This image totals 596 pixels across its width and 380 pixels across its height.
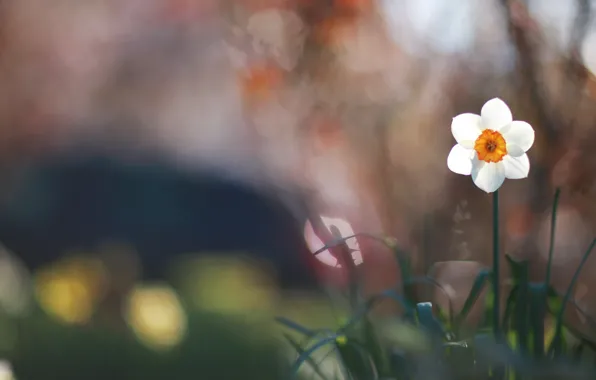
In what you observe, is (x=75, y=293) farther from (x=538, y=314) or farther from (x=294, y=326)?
(x=538, y=314)

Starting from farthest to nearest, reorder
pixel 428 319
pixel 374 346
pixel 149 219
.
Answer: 1. pixel 149 219
2. pixel 374 346
3. pixel 428 319

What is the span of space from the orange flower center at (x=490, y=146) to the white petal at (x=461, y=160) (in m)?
0.01

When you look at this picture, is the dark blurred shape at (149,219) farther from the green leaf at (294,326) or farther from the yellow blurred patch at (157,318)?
the green leaf at (294,326)

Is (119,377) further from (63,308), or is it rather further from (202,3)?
(202,3)

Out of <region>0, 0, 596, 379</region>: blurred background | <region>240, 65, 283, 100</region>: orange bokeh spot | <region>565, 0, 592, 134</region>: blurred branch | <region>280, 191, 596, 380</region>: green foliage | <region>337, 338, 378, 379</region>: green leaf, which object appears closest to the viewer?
<region>280, 191, 596, 380</region>: green foliage

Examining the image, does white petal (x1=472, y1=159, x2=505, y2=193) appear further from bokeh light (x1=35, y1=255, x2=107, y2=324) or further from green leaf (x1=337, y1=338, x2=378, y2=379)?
bokeh light (x1=35, y1=255, x2=107, y2=324)

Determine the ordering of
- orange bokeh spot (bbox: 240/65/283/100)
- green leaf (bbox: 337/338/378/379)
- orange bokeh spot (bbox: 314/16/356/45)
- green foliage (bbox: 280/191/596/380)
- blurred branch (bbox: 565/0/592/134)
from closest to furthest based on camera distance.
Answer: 1. green foliage (bbox: 280/191/596/380)
2. green leaf (bbox: 337/338/378/379)
3. blurred branch (bbox: 565/0/592/134)
4. orange bokeh spot (bbox: 314/16/356/45)
5. orange bokeh spot (bbox: 240/65/283/100)

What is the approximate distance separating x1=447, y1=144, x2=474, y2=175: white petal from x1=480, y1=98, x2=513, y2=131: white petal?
48mm

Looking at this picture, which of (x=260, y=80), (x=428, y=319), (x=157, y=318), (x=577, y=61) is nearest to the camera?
(x=428, y=319)

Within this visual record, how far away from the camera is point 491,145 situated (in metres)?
0.97

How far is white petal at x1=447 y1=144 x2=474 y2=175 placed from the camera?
0.97m

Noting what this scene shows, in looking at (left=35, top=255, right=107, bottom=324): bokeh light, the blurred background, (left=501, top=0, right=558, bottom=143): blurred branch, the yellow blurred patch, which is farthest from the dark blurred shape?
(left=501, top=0, right=558, bottom=143): blurred branch

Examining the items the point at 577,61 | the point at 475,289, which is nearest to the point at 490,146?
the point at 475,289

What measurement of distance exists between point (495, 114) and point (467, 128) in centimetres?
4
